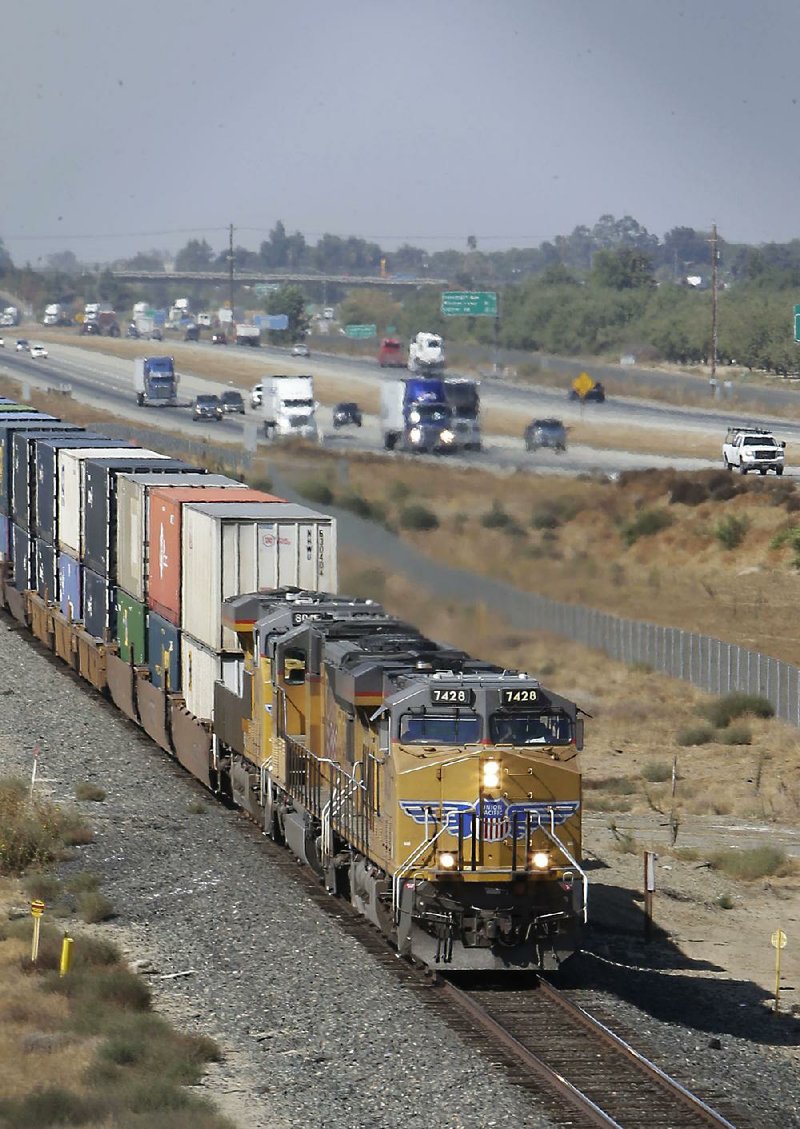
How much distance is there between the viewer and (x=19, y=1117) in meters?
16.5

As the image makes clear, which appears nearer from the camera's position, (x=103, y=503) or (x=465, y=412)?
(x=103, y=503)

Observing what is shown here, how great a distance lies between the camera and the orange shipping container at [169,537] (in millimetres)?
33781

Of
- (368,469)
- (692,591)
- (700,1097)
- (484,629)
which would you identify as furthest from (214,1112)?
(368,469)

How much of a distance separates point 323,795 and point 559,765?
14.8ft

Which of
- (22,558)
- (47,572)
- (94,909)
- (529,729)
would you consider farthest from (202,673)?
(22,558)

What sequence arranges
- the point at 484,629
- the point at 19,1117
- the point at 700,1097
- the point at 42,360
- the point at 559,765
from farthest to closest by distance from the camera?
the point at 42,360, the point at 484,629, the point at 559,765, the point at 700,1097, the point at 19,1117

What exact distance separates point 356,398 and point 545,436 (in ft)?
97.9

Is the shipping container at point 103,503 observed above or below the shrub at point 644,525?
above

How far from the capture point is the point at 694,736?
43875 millimetres

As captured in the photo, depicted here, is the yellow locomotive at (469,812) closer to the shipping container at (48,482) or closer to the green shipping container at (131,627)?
the green shipping container at (131,627)

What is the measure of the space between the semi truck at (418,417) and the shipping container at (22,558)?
3508 centimetres

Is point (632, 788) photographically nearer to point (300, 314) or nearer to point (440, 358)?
point (440, 358)

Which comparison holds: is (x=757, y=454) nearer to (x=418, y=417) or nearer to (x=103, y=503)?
(x=418, y=417)

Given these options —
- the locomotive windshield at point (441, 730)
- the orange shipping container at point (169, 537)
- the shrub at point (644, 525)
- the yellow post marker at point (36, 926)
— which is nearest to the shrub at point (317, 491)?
the shrub at point (644, 525)
